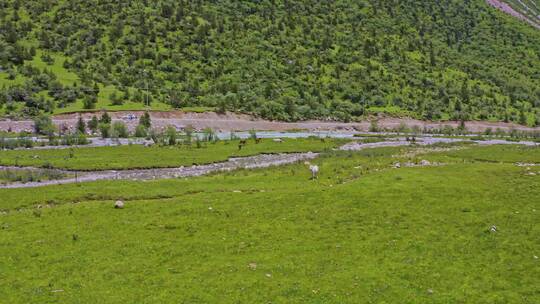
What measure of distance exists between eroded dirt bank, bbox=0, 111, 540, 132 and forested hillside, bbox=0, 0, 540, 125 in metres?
3.88

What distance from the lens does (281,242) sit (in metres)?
27.7

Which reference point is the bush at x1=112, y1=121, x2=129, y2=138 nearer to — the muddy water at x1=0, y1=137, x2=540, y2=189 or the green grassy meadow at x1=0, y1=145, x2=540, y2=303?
the muddy water at x1=0, y1=137, x2=540, y2=189

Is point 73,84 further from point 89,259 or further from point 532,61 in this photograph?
point 532,61

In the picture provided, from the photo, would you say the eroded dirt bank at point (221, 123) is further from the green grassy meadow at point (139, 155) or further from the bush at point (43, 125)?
the green grassy meadow at point (139, 155)

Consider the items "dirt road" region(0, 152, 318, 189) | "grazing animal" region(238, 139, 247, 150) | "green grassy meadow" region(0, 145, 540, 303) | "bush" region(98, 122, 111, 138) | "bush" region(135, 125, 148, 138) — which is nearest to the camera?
"green grassy meadow" region(0, 145, 540, 303)

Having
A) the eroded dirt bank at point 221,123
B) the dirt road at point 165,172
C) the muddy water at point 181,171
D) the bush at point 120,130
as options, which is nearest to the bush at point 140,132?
the bush at point 120,130

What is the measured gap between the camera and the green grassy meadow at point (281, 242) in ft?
70.8

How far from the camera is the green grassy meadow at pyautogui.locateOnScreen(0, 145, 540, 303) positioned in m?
21.6

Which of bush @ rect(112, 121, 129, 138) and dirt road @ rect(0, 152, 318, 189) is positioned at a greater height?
bush @ rect(112, 121, 129, 138)

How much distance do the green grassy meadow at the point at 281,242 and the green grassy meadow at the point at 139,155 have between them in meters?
16.1

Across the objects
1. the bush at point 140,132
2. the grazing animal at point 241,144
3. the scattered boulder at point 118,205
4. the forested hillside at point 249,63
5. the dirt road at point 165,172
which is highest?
the forested hillside at point 249,63

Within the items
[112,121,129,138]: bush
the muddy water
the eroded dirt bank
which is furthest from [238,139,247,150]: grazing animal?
the eroded dirt bank

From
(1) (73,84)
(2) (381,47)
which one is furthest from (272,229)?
(2) (381,47)

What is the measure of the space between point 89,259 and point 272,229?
34.0 ft
